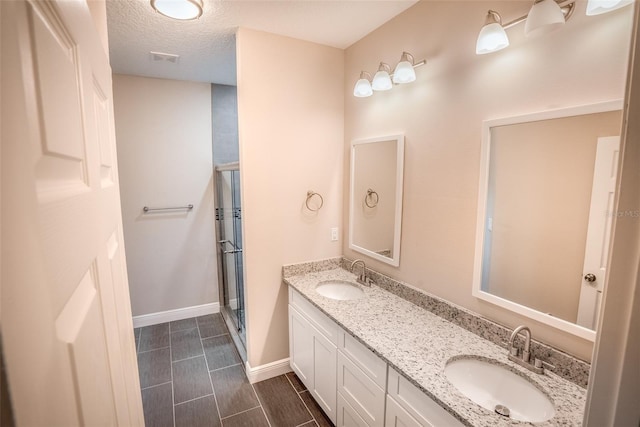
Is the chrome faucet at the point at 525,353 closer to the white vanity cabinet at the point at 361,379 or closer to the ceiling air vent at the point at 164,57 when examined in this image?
the white vanity cabinet at the point at 361,379

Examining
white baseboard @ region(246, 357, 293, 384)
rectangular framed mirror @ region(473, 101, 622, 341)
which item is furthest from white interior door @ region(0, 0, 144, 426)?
white baseboard @ region(246, 357, 293, 384)

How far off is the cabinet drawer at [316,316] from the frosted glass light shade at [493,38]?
1.55 m

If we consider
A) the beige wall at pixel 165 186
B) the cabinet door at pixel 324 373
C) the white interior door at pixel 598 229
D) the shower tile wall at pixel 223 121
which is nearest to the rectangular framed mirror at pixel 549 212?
the white interior door at pixel 598 229

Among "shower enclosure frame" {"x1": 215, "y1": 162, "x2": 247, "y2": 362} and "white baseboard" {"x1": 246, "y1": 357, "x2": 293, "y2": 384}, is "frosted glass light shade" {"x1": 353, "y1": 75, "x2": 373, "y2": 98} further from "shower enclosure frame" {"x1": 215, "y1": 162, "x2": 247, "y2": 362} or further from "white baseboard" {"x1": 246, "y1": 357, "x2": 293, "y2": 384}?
"white baseboard" {"x1": 246, "y1": 357, "x2": 293, "y2": 384}

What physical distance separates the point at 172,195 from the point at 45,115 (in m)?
3.02

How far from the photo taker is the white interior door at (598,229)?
1043 mm

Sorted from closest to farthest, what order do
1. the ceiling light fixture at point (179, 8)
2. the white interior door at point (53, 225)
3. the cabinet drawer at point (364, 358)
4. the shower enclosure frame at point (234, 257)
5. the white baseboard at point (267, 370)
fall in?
the white interior door at point (53, 225) < the cabinet drawer at point (364, 358) < the ceiling light fixture at point (179, 8) < the white baseboard at point (267, 370) < the shower enclosure frame at point (234, 257)

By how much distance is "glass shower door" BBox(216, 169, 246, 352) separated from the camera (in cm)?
295

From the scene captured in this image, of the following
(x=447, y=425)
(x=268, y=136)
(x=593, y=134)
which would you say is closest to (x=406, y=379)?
(x=447, y=425)

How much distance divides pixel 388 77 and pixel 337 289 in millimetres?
1507

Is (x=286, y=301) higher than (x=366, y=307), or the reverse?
(x=366, y=307)

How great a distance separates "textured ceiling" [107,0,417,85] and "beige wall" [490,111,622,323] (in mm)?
1094

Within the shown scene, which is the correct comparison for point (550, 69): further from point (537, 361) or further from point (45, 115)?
point (45, 115)

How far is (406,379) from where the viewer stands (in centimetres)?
123
